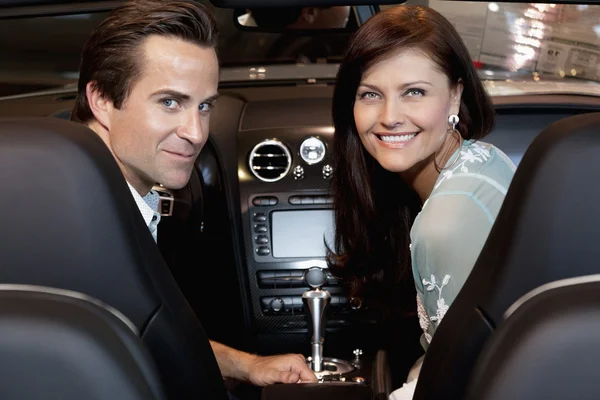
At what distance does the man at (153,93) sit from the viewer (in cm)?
211

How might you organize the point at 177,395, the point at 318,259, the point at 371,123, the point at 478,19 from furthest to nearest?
the point at 478,19, the point at 318,259, the point at 371,123, the point at 177,395

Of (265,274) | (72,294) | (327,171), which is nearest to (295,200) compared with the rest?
(327,171)

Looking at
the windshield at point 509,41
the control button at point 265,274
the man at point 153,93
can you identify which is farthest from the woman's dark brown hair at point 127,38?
the windshield at point 509,41

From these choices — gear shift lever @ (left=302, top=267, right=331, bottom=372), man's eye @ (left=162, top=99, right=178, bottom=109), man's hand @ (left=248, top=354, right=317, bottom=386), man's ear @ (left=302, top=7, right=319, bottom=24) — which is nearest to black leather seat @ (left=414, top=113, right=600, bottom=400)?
man's hand @ (left=248, top=354, right=317, bottom=386)

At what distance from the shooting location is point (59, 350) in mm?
1153

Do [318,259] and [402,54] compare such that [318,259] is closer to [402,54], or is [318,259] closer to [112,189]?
[402,54]

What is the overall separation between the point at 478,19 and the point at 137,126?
2507 millimetres

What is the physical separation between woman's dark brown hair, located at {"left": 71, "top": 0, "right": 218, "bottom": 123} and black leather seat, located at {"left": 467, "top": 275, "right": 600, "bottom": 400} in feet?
3.98

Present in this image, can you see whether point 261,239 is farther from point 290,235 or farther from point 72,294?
point 72,294

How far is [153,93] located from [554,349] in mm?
1231

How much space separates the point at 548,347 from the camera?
3.70ft

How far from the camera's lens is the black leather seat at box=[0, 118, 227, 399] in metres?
1.17

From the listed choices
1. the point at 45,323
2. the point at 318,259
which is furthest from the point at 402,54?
the point at 45,323

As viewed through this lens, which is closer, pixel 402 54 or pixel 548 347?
pixel 548 347
